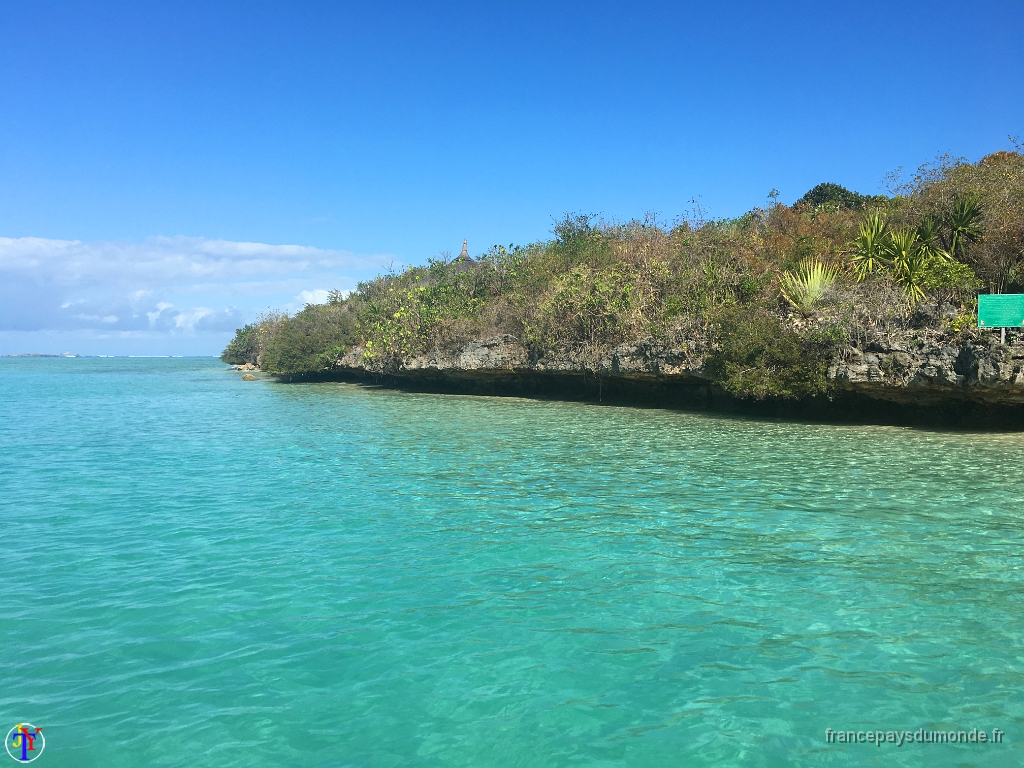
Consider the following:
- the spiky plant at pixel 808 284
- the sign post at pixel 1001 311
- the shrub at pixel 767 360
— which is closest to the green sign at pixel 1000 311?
the sign post at pixel 1001 311

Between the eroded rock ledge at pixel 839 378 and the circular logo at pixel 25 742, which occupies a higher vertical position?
the eroded rock ledge at pixel 839 378

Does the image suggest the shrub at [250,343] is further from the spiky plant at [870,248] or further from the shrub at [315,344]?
the spiky plant at [870,248]

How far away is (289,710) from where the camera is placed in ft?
13.5

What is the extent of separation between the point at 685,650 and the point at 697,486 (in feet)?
18.6

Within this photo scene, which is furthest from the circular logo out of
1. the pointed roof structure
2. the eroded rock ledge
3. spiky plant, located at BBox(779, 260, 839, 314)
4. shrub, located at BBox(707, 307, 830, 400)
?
the pointed roof structure

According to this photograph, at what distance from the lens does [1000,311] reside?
1551 cm

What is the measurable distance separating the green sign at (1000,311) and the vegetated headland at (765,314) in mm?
512

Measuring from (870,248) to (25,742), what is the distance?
21.6 metres

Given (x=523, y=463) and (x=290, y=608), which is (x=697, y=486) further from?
(x=290, y=608)

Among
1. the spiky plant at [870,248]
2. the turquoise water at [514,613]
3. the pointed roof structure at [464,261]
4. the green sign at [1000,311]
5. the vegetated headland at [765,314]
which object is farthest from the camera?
the pointed roof structure at [464,261]

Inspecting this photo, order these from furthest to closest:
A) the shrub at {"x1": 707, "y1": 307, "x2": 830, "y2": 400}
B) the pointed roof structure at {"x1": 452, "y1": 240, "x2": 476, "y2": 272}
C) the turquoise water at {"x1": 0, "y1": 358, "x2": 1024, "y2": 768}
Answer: the pointed roof structure at {"x1": 452, "y1": 240, "x2": 476, "y2": 272}
the shrub at {"x1": 707, "y1": 307, "x2": 830, "y2": 400}
the turquoise water at {"x1": 0, "y1": 358, "x2": 1024, "y2": 768}

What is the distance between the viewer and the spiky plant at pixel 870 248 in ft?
63.8

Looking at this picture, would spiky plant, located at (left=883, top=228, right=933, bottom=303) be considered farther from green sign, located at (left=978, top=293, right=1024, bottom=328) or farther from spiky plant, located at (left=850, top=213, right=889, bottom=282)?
green sign, located at (left=978, top=293, right=1024, bottom=328)

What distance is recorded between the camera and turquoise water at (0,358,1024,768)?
3916 millimetres
